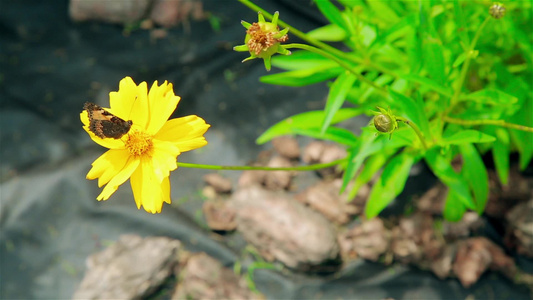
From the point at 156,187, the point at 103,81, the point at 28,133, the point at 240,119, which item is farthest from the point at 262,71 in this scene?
the point at 156,187

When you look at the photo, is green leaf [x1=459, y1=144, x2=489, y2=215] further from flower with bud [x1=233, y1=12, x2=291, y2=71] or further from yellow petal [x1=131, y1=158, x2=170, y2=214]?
yellow petal [x1=131, y1=158, x2=170, y2=214]

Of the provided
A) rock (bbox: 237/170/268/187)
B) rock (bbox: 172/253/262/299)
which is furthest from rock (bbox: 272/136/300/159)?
rock (bbox: 172/253/262/299)

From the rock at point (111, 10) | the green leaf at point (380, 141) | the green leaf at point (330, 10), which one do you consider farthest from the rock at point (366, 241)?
the rock at point (111, 10)

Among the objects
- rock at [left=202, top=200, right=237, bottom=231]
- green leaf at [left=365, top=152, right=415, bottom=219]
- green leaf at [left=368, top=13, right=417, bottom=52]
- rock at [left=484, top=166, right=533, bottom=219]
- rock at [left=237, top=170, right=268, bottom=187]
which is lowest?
rock at [left=202, top=200, right=237, bottom=231]

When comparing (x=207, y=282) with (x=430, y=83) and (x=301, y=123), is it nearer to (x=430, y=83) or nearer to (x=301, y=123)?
(x=301, y=123)

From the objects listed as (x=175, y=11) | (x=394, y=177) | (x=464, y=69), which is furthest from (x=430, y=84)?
(x=175, y=11)
